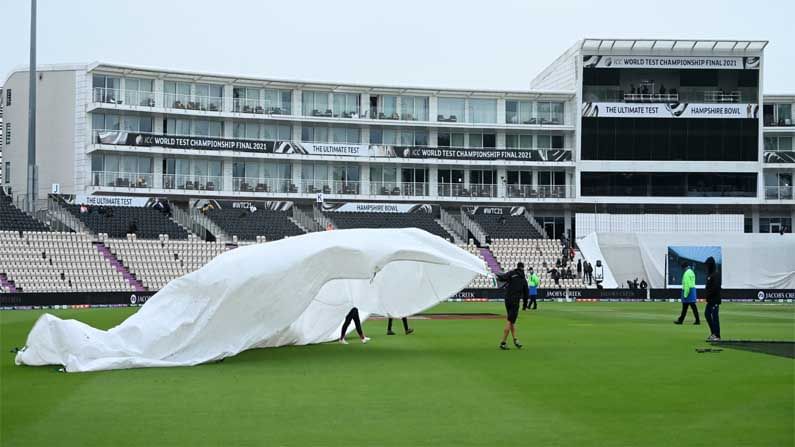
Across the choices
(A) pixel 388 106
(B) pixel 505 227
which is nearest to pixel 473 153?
(A) pixel 388 106

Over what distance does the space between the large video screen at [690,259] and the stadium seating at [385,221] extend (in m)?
15.3

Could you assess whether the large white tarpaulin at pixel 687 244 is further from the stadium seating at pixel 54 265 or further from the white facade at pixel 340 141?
the stadium seating at pixel 54 265

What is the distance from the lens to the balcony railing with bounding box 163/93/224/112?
2894 inches

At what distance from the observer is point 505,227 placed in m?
72.6

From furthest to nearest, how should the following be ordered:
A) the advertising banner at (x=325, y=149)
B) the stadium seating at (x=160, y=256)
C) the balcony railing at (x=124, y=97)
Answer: the advertising banner at (x=325, y=149) < the balcony railing at (x=124, y=97) < the stadium seating at (x=160, y=256)

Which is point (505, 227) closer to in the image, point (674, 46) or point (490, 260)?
point (490, 260)

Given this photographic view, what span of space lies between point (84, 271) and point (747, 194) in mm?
51115

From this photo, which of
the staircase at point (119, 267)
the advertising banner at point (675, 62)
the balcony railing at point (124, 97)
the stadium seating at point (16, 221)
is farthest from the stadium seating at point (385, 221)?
the stadium seating at point (16, 221)

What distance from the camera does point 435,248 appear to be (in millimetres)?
21547

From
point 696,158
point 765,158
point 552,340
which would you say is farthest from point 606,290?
point 552,340

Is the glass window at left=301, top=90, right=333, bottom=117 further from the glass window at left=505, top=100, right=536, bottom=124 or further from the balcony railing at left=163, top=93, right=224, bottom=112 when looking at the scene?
the glass window at left=505, top=100, right=536, bottom=124

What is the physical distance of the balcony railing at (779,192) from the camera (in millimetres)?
79250

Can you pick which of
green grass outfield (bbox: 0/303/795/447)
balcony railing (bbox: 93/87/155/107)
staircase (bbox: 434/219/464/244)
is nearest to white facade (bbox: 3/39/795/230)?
balcony railing (bbox: 93/87/155/107)

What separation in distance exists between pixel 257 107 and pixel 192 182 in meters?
7.78
